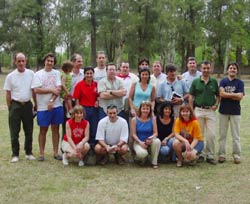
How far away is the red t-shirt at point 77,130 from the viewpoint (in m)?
6.69

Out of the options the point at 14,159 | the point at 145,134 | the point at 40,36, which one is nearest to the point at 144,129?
the point at 145,134

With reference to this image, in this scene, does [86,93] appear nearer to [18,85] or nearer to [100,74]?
[100,74]

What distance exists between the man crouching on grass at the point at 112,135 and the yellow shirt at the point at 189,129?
864 mm

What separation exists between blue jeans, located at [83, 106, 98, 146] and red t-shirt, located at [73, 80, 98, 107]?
10 cm

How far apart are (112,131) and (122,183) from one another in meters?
1.19

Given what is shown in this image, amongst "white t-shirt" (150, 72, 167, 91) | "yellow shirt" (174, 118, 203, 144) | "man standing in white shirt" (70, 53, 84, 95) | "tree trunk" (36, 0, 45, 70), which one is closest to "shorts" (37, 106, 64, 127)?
"man standing in white shirt" (70, 53, 84, 95)

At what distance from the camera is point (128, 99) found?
23.1 ft

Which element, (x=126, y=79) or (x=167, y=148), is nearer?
(x=167, y=148)

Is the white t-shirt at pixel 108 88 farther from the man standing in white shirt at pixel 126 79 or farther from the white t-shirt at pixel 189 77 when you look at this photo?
the white t-shirt at pixel 189 77

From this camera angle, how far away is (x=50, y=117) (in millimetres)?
6906

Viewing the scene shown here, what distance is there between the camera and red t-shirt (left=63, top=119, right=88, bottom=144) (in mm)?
6688

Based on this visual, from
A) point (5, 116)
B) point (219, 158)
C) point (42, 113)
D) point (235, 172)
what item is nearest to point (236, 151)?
point (219, 158)

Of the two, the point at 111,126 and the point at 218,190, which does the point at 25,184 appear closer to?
the point at 111,126

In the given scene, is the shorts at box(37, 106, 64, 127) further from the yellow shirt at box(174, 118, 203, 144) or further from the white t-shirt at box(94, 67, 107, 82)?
the yellow shirt at box(174, 118, 203, 144)
